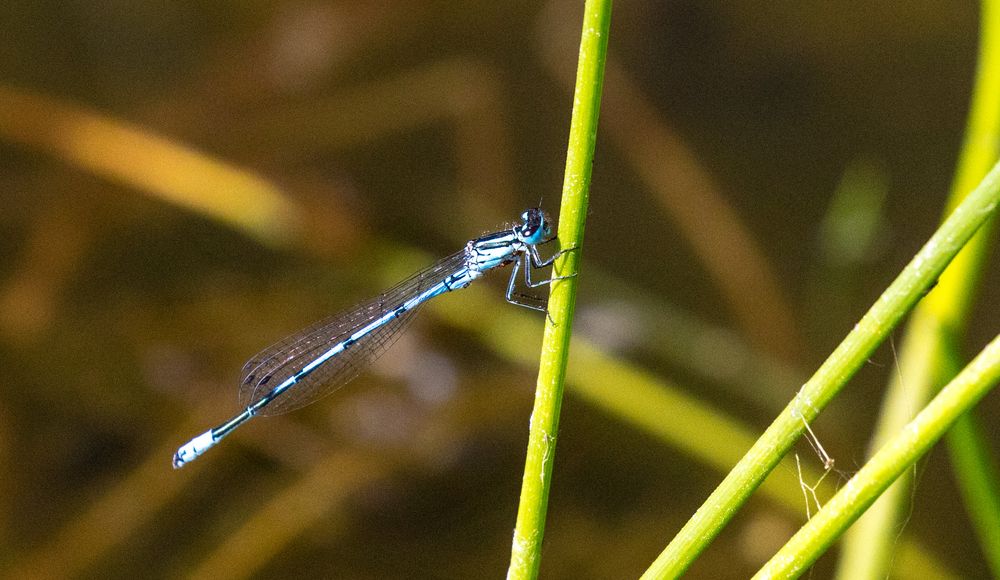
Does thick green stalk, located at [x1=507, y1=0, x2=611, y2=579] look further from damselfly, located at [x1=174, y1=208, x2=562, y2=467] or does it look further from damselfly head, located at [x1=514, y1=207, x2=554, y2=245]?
damselfly, located at [x1=174, y1=208, x2=562, y2=467]

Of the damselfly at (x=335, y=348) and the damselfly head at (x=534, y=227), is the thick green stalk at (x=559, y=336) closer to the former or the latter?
the damselfly head at (x=534, y=227)

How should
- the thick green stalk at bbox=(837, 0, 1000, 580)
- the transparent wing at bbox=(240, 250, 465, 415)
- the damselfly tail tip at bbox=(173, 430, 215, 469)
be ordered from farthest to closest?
the transparent wing at bbox=(240, 250, 465, 415) < the damselfly tail tip at bbox=(173, 430, 215, 469) < the thick green stalk at bbox=(837, 0, 1000, 580)

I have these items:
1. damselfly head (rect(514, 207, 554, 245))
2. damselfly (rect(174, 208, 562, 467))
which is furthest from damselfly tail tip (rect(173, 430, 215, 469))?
damselfly head (rect(514, 207, 554, 245))

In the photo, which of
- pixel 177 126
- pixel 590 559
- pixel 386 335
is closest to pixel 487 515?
pixel 590 559

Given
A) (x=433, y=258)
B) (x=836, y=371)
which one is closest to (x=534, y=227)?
(x=836, y=371)

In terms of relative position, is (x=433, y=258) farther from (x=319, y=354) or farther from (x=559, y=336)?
(x=559, y=336)

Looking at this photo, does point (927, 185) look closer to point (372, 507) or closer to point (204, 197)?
point (372, 507)

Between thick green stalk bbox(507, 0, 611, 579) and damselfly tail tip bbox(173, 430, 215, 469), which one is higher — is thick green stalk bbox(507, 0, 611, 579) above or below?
below

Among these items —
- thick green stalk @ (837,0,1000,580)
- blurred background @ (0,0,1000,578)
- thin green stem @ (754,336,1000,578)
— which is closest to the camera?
thin green stem @ (754,336,1000,578)
